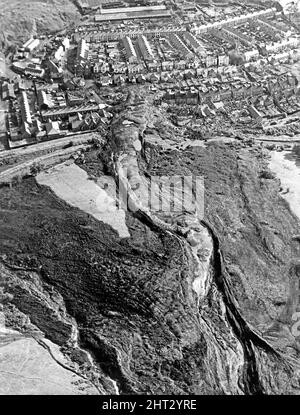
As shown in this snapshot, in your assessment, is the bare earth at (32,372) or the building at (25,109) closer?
the bare earth at (32,372)

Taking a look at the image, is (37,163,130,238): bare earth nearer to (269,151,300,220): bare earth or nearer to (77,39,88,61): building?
(269,151,300,220): bare earth

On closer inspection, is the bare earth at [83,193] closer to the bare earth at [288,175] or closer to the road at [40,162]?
the road at [40,162]

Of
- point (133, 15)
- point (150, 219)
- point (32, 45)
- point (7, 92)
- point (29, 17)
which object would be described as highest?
point (29, 17)

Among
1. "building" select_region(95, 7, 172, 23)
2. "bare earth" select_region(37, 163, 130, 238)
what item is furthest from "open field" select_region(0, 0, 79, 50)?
"bare earth" select_region(37, 163, 130, 238)

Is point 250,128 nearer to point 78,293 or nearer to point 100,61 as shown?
point 100,61

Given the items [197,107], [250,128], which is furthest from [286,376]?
[197,107]

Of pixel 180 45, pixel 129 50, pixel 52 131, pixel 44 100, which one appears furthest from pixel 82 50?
pixel 52 131

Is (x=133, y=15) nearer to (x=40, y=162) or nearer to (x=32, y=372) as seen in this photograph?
(x=40, y=162)

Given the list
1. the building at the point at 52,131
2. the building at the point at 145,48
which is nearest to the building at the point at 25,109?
the building at the point at 52,131
